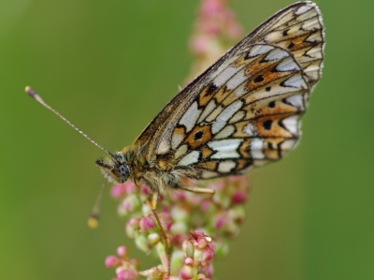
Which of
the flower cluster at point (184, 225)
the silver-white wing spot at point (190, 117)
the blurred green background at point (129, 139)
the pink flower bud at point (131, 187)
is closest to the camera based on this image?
the flower cluster at point (184, 225)

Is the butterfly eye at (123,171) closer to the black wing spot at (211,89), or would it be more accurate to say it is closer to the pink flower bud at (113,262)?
the pink flower bud at (113,262)

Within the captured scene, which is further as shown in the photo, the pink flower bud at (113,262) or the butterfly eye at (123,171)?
the butterfly eye at (123,171)

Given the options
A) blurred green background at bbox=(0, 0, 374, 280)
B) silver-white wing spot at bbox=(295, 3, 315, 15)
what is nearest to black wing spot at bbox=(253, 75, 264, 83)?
silver-white wing spot at bbox=(295, 3, 315, 15)

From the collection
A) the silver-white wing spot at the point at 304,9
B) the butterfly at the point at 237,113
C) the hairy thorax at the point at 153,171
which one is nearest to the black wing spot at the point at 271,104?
the butterfly at the point at 237,113

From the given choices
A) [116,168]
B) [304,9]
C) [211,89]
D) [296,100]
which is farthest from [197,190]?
[304,9]

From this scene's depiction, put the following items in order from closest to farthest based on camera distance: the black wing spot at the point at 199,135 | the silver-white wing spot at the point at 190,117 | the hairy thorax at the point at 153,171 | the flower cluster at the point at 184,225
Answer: the flower cluster at the point at 184,225, the hairy thorax at the point at 153,171, the silver-white wing spot at the point at 190,117, the black wing spot at the point at 199,135

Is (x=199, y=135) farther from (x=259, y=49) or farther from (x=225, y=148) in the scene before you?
(x=259, y=49)

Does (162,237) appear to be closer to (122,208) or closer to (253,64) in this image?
(122,208)

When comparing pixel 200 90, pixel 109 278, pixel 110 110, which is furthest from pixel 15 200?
pixel 200 90
